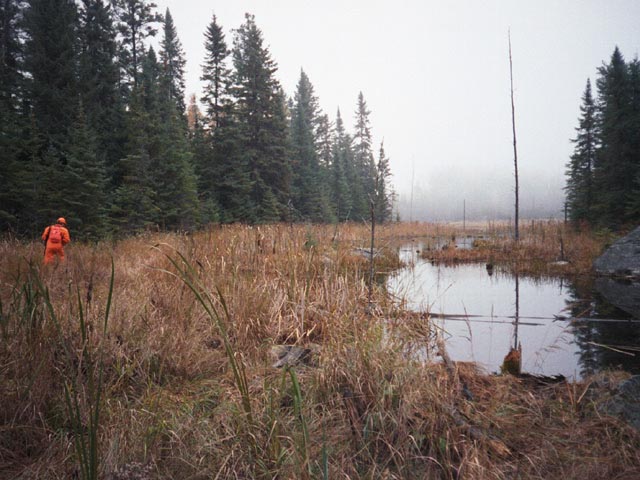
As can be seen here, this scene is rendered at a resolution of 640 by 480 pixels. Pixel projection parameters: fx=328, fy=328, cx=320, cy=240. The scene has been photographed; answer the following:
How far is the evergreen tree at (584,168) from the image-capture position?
22.6m

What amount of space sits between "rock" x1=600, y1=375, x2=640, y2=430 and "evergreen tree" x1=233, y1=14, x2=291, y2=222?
21.0m

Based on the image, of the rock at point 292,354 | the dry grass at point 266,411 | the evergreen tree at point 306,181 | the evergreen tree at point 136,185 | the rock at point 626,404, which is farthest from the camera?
the evergreen tree at point 306,181

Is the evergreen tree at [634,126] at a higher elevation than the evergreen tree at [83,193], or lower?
higher

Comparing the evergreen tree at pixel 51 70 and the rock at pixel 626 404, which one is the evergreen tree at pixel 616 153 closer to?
the rock at pixel 626 404

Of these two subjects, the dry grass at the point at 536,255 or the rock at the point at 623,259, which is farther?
the dry grass at the point at 536,255

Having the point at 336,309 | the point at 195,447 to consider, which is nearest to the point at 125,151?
the point at 336,309

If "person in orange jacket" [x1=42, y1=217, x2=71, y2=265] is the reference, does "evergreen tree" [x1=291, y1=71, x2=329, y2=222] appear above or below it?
above

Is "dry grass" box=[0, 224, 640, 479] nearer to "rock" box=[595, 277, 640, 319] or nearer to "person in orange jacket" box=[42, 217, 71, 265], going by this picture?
"rock" box=[595, 277, 640, 319]

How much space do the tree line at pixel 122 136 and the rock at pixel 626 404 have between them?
5.26 metres

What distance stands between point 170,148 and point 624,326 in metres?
18.7

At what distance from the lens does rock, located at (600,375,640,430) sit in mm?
2221

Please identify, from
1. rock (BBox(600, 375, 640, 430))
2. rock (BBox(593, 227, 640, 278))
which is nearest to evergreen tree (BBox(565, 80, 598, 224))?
rock (BBox(593, 227, 640, 278))

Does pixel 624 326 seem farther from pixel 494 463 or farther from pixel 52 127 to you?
pixel 52 127

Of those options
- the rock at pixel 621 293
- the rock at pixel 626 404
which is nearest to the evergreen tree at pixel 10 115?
the rock at pixel 626 404
